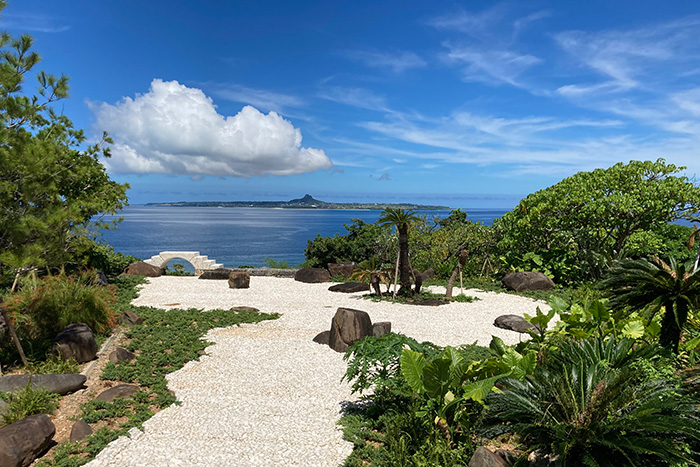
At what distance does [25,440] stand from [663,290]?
6964 millimetres

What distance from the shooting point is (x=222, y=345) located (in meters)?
8.42

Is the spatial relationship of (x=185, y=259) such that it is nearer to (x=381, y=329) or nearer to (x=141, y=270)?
(x=141, y=270)

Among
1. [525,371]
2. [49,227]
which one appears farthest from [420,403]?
[49,227]

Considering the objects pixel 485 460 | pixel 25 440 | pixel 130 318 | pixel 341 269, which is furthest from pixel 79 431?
pixel 341 269

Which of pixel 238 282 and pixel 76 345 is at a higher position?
pixel 76 345

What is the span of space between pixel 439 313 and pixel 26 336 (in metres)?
9.62

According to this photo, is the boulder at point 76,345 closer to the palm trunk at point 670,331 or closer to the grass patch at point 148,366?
the grass patch at point 148,366

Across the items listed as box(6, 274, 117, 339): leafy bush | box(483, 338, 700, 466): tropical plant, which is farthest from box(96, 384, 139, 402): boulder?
box(483, 338, 700, 466): tropical plant

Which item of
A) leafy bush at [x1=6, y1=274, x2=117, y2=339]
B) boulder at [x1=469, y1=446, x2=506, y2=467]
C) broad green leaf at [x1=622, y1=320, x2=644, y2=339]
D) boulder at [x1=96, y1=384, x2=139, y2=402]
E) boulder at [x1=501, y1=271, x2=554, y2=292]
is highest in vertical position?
broad green leaf at [x1=622, y1=320, x2=644, y2=339]

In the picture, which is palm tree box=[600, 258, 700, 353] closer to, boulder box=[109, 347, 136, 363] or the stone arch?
boulder box=[109, 347, 136, 363]

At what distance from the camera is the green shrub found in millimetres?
4738

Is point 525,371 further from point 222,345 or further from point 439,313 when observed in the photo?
point 439,313

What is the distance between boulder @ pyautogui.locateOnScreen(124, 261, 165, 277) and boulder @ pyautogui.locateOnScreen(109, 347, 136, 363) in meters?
11.8

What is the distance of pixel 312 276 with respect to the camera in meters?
17.2
